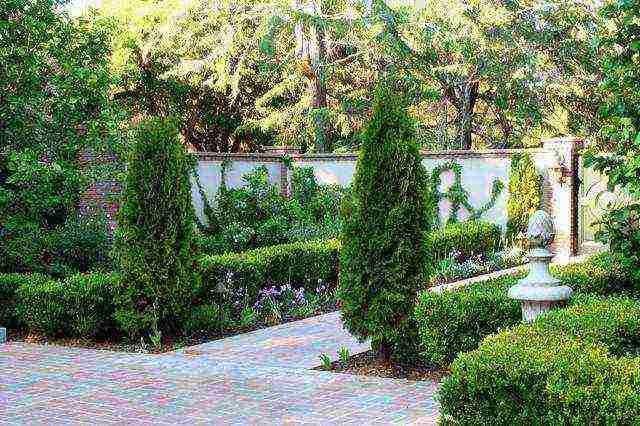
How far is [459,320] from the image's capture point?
7.15m

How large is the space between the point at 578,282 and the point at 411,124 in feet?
6.73

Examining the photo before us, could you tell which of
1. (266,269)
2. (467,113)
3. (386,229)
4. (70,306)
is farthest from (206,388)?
(467,113)

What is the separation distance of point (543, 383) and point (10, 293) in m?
7.44

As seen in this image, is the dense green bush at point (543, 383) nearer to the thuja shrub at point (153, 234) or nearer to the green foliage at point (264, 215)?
the thuja shrub at point (153, 234)

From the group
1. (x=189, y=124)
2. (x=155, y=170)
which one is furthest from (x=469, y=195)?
(x=189, y=124)

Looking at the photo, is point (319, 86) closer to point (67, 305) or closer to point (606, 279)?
point (67, 305)

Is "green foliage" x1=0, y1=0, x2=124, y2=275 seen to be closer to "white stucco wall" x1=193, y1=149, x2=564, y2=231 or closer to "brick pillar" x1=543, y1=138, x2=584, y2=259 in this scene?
"white stucco wall" x1=193, y1=149, x2=564, y2=231

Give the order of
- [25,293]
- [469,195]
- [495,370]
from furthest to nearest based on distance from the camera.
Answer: [469,195], [25,293], [495,370]

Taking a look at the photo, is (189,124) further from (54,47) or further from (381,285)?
(381,285)

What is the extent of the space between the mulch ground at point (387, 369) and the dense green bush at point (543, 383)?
225 cm

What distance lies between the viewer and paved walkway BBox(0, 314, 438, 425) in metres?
Result: 6.21

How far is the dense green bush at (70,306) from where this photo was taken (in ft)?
30.6

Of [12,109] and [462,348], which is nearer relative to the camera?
[462,348]

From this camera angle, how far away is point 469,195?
58.6ft
